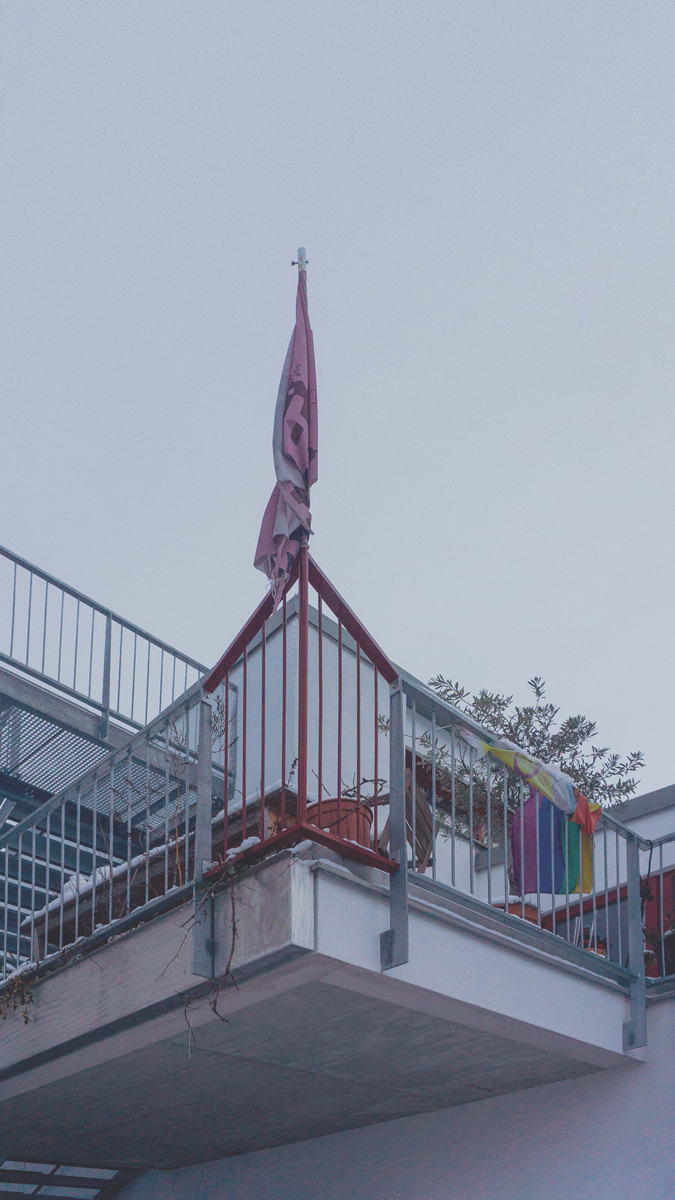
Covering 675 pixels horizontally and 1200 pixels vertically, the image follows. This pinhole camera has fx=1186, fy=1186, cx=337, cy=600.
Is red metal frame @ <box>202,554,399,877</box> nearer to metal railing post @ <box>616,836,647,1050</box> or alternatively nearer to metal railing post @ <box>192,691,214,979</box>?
metal railing post @ <box>192,691,214,979</box>

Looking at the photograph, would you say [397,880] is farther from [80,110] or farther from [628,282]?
[80,110]

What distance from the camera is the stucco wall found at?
560 centimetres

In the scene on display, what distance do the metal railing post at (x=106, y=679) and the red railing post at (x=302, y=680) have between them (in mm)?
4323

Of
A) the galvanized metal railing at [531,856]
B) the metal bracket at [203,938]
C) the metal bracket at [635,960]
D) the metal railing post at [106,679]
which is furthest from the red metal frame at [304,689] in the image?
the metal railing post at [106,679]

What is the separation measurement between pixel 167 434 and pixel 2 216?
5.61m

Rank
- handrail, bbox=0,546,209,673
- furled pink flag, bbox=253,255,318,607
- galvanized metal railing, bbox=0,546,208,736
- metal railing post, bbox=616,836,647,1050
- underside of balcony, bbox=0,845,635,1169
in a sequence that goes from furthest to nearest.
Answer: handrail, bbox=0,546,209,673, galvanized metal railing, bbox=0,546,208,736, metal railing post, bbox=616,836,647,1050, furled pink flag, bbox=253,255,318,607, underside of balcony, bbox=0,845,635,1169

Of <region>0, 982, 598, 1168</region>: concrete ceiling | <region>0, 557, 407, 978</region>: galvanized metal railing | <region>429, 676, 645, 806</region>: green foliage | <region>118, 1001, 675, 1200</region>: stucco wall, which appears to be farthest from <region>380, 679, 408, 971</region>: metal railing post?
<region>429, 676, 645, 806</region>: green foliage

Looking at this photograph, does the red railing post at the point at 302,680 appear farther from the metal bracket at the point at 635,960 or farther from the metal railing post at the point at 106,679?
the metal railing post at the point at 106,679

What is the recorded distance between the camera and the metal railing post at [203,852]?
15.5 ft

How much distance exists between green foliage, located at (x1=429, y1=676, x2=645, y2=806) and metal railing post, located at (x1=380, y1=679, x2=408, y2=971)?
340cm

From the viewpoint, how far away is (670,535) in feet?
46.3

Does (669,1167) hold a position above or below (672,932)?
below

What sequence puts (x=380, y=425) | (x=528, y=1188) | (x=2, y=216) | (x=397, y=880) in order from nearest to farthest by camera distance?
(x=397, y=880), (x=528, y=1188), (x=2, y=216), (x=380, y=425)

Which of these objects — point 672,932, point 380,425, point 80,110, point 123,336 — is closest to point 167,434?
point 123,336
